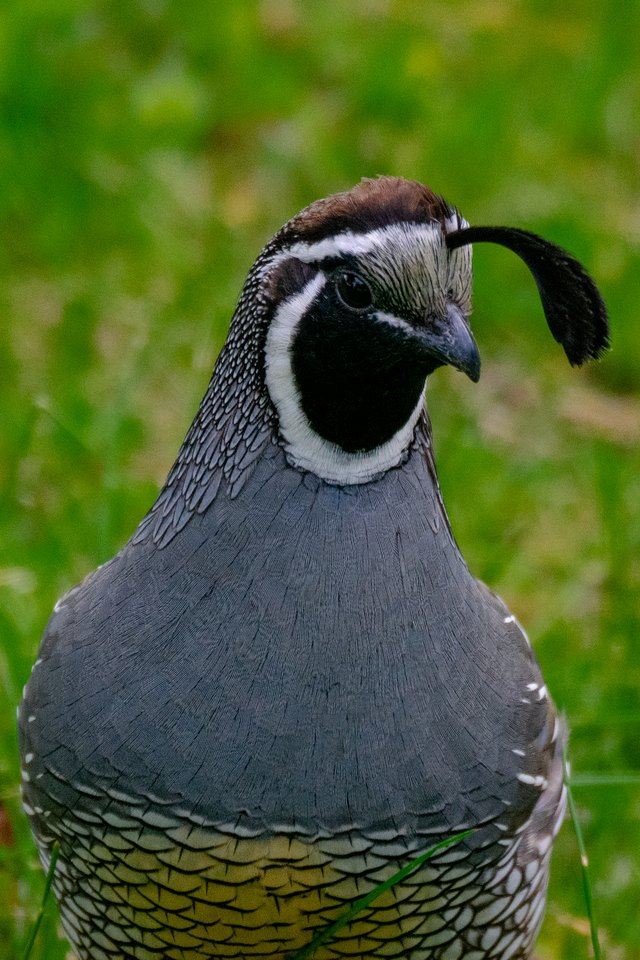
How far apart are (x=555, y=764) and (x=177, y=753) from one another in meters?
0.88

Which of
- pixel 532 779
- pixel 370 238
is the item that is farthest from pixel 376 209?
pixel 532 779

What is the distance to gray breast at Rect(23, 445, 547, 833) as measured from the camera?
270cm

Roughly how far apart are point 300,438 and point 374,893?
843 millimetres

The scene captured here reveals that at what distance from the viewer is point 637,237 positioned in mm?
6172

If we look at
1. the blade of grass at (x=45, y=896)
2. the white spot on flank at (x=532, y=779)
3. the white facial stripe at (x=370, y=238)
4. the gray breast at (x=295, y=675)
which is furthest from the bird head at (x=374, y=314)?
the blade of grass at (x=45, y=896)

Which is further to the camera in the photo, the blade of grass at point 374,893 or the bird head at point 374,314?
the blade of grass at point 374,893

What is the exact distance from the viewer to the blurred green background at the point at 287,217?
13.8ft

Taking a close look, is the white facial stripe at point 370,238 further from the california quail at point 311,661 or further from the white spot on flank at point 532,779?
the white spot on flank at point 532,779

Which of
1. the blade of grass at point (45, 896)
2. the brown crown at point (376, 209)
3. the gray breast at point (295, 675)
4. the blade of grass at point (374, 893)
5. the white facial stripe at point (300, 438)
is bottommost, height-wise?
the blade of grass at point (374, 893)

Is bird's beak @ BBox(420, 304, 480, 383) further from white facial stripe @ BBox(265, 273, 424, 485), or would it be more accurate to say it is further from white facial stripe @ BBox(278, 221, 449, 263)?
white facial stripe @ BBox(265, 273, 424, 485)

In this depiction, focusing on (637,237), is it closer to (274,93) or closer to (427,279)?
(274,93)

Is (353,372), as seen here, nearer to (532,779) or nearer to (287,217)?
(532,779)

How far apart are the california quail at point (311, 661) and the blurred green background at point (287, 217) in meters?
0.51

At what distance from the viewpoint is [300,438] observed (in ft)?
9.25
